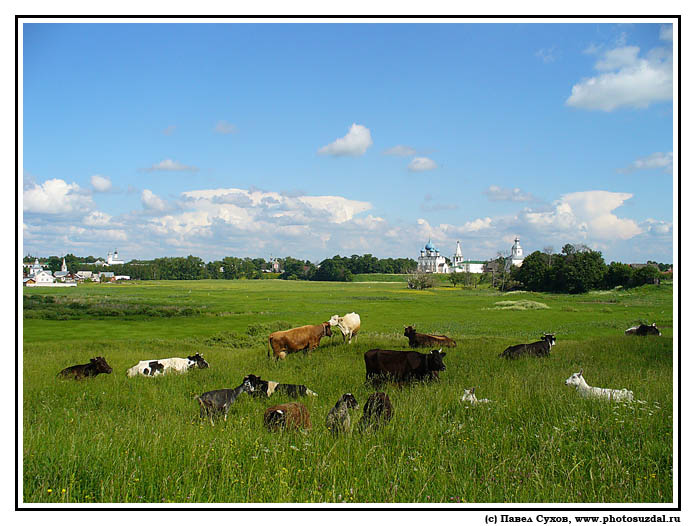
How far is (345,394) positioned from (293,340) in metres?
7.64

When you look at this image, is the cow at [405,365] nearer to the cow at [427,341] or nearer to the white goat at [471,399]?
the white goat at [471,399]

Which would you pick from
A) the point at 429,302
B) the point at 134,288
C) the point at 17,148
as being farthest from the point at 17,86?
the point at 429,302

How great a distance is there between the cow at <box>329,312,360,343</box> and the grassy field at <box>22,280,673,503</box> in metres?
0.43

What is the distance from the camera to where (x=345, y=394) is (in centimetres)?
592

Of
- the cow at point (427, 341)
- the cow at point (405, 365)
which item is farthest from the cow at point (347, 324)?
the cow at point (405, 365)

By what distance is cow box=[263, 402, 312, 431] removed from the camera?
221 inches

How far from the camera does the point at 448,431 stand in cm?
516

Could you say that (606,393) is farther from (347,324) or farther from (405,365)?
(347,324)

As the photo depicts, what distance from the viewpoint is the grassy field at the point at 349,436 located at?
159 inches

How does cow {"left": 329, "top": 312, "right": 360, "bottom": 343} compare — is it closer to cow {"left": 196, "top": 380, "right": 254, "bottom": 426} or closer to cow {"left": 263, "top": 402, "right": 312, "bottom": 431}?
cow {"left": 196, "top": 380, "right": 254, "bottom": 426}

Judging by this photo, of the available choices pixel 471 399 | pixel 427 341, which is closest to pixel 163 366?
pixel 471 399

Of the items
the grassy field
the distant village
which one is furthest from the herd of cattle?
the distant village
